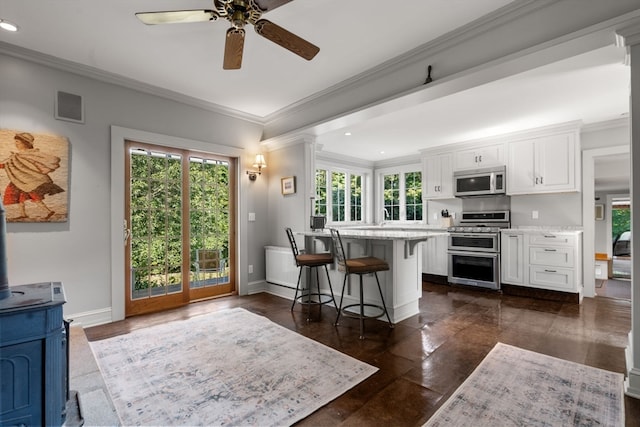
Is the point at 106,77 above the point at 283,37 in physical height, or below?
above

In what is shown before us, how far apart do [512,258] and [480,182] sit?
1.36 metres

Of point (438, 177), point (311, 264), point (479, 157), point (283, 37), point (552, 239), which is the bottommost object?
point (311, 264)

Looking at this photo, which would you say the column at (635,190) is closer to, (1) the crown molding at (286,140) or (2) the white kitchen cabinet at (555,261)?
(2) the white kitchen cabinet at (555,261)

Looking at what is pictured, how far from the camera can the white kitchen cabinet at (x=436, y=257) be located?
543 centimetres

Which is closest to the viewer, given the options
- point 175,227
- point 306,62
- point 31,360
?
point 31,360

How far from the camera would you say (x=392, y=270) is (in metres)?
3.20

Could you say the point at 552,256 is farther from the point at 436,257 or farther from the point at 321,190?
the point at 321,190

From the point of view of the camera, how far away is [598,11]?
6.14 feet

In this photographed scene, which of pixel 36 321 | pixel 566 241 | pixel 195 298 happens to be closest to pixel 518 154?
pixel 566 241

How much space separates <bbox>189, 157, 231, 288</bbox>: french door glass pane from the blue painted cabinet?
2.60 m

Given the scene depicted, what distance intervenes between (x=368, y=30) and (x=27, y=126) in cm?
326

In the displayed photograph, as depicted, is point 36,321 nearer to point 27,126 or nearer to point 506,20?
point 27,126

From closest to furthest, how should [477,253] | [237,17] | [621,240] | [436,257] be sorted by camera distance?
[237,17], [477,253], [436,257], [621,240]

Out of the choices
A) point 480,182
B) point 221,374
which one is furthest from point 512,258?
point 221,374
